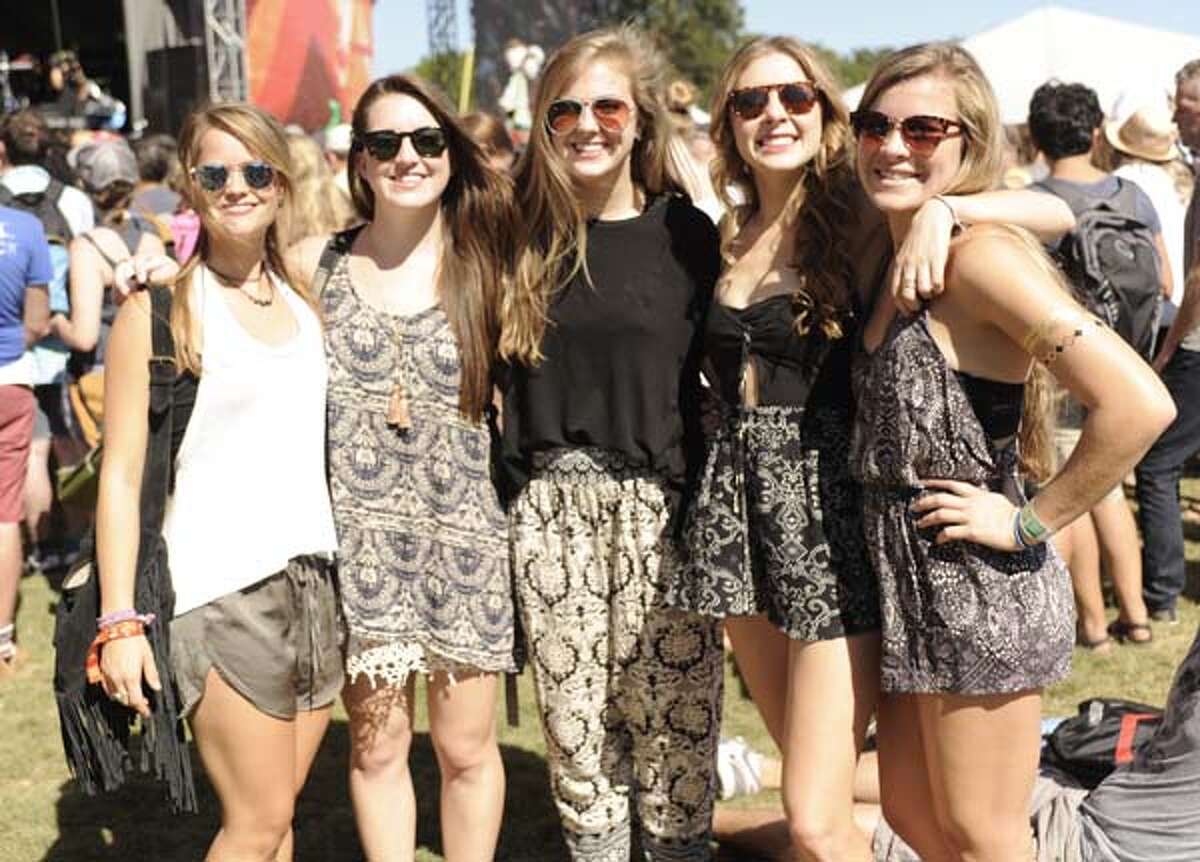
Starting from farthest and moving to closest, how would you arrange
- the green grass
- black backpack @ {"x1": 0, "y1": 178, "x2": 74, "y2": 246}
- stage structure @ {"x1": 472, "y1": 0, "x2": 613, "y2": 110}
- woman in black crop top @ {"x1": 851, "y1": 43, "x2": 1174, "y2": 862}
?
stage structure @ {"x1": 472, "y1": 0, "x2": 613, "y2": 110} < black backpack @ {"x1": 0, "y1": 178, "x2": 74, "y2": 246} < the green grass < woman in black crop top @ {"x1": 851, "y1": 43, "x2": 1174, "y2": 862}

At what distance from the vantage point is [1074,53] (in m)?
12.7

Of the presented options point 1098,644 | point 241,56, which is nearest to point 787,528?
point 1098,644

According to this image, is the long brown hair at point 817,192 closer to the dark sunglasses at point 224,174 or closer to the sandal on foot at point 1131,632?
the dark sunglasses at point 224,174

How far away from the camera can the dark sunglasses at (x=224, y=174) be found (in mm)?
2730

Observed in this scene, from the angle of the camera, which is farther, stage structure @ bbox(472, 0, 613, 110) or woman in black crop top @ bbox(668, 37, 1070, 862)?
stage structure @ bbox(472, 0, 613, 110)

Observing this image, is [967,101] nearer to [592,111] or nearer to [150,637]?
[592,111]

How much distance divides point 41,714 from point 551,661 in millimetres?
2678

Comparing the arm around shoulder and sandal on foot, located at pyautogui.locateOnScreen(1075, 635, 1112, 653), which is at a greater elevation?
the arm around shoulder

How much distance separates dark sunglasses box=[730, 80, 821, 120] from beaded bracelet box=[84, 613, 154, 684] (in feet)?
5.04

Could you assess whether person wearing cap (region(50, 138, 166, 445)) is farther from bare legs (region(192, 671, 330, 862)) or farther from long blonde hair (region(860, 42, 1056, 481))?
long blonde hair (region(860, 42, 1056, 481))

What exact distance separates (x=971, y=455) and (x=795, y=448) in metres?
0.41

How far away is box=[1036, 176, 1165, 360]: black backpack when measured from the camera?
16.2ft

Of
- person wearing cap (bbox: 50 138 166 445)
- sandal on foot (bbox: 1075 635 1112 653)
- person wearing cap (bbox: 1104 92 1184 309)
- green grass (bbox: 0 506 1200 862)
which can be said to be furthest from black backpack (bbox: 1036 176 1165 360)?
person wearing cap (bbox: 50 138 166 445)

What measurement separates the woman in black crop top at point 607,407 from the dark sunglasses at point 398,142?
0.81ft
